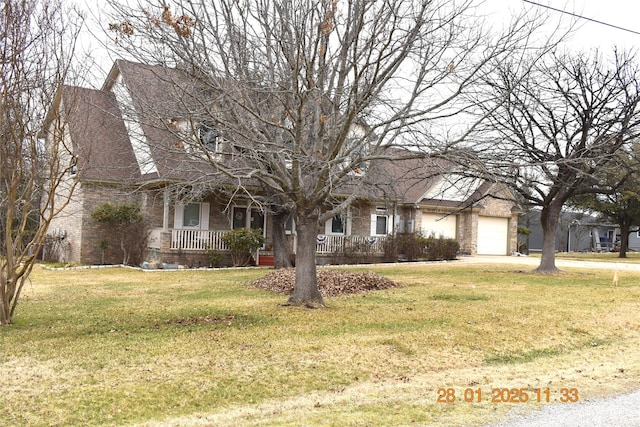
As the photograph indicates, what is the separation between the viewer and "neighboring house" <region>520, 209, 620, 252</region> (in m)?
51.1

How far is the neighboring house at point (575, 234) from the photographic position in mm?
51125

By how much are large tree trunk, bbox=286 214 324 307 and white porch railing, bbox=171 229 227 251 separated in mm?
10903

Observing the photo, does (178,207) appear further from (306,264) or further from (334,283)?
(306,264)

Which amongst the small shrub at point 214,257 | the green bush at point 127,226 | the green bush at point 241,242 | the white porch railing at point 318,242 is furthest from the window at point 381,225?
the green bush at point 127,226

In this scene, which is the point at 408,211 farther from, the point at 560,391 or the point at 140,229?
the point at 560,391

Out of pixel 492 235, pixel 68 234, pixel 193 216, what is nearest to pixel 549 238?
pixel 193 216

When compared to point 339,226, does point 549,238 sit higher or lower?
lower

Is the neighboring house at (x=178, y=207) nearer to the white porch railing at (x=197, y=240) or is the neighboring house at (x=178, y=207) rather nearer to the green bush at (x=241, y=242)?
the white porch railing at (x=197, y=240)

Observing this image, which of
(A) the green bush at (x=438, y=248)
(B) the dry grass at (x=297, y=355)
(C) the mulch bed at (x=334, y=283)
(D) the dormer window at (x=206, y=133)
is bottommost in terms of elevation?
(B) the dry grass at (x=297, y=355)

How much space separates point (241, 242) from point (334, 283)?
743 centimetres

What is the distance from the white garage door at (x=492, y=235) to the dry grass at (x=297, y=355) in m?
19.9

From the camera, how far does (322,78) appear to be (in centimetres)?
980

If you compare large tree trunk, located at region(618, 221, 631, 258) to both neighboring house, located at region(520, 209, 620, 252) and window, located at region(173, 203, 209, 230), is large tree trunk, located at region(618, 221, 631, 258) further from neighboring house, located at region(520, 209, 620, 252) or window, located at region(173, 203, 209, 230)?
window, located at region(173, 203, 209, 230)

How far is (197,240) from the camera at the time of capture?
21.8 m
